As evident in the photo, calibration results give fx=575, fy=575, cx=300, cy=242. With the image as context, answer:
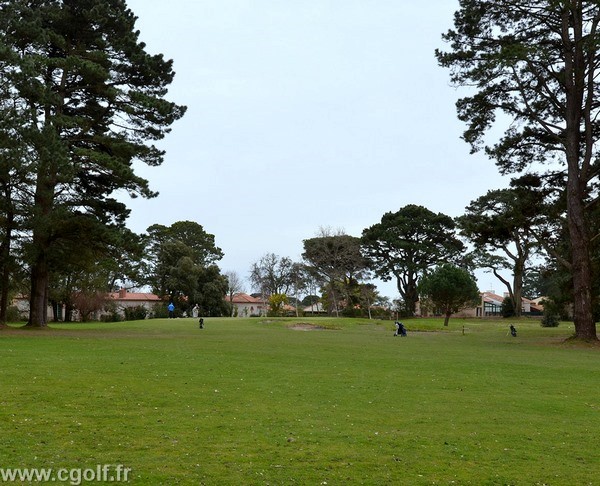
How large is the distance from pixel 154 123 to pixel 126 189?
436cm

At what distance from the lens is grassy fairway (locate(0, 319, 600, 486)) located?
257 inches

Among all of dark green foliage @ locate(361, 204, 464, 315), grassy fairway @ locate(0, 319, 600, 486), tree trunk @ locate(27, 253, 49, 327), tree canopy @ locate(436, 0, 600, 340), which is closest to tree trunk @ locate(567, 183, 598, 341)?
tree canopy @ locate(436, 0, 600, 340)

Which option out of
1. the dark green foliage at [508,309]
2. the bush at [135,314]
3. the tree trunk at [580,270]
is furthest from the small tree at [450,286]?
the bush at [135,314]

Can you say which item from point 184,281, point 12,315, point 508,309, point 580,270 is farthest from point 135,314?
point 580,270

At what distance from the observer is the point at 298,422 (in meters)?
8.79

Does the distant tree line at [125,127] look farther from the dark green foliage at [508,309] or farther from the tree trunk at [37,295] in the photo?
the dark green foliage at [508,309]

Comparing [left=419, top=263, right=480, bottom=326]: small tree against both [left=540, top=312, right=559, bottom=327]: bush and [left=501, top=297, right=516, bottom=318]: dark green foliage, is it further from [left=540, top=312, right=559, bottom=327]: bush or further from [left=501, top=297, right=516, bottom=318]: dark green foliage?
[left=501, top=297, right=516, bottom=318]: dark green foliage

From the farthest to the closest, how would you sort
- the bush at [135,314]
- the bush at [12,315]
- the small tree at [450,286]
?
the bush at [135,314], the bush at [12,315], the small tree at [450,286]

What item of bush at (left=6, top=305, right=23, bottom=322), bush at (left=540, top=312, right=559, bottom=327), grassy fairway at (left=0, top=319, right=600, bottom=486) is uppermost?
bush at (left=6, top=305, right=23, bottom=322)

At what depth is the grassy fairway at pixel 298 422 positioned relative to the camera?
6539mm

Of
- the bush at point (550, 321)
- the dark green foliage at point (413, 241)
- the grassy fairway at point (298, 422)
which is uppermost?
the dark green foliage at point (413, 241)

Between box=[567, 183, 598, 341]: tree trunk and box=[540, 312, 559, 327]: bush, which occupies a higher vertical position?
box=[567, 183, 598, 341]: tree trunk

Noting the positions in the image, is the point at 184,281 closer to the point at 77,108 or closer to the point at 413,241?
the point at 413,241

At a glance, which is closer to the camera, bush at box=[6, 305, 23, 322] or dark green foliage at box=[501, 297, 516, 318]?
bush at box=[6, 305, 23, 322]
